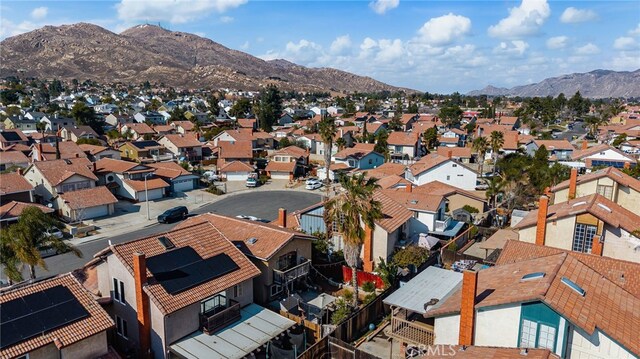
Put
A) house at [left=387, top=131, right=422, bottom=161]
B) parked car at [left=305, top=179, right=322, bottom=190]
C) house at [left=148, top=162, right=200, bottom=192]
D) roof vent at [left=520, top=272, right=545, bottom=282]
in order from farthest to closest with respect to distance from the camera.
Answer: house at [left=387, top=131, right=422, bottom=161]
parked car at [left=305, top=179, right=322, bottom=190]
house at [left=148, top=162, right=200, bottom=192]
roof vent at [left=520, top=272, right=545, bottom=282]

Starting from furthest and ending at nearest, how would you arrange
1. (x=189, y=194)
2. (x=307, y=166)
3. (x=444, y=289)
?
1. (x=307, y=166)
2. (x=189, y=194)
3. (x=444, y=289)

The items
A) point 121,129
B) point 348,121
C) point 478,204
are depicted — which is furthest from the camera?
point 348,121

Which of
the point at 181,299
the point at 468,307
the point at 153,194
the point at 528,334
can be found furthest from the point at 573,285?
the point at 153,194

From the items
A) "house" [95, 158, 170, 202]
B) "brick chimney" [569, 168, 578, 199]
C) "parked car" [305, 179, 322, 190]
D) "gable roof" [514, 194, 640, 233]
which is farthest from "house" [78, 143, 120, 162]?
"brick chimney" [569, 168, 578, 199]

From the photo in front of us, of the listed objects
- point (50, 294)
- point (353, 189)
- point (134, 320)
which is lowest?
point (134, 320)

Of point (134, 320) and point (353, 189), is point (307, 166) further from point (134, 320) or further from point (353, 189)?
point (134, 320)

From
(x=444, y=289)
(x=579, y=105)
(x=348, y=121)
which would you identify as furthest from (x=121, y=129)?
(x=579, y=105)

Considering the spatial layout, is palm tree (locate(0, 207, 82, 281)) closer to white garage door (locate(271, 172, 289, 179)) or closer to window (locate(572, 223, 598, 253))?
window (locate(572, 223, 598, 253))
